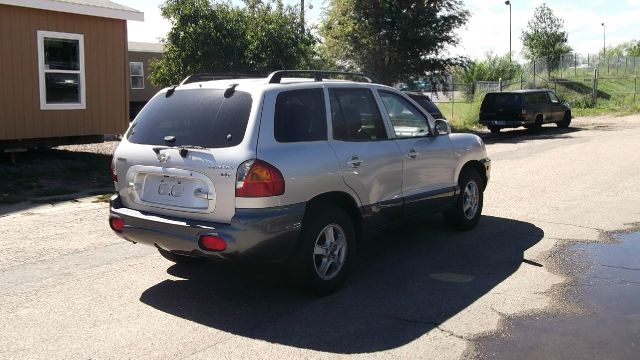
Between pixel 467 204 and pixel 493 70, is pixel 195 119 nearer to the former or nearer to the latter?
pixel 467 204

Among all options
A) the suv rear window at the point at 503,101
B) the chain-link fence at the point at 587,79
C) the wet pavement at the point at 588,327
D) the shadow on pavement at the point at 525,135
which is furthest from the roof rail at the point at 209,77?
the chain-link fence at the point at 587,79

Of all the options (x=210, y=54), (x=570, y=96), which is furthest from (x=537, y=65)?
(x=210, y=54)

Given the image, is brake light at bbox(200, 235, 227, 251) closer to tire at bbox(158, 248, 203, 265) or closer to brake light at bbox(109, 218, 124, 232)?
brake light at bbox(109, 218, 124, 232)

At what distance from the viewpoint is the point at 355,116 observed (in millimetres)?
5648

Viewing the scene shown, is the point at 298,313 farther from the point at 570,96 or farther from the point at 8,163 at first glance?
the point at 570,96

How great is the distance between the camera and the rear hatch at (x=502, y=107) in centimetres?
2269

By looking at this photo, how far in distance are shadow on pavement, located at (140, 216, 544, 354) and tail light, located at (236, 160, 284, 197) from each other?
796 mm

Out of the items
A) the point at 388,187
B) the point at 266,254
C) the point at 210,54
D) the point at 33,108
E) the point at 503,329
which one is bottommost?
the point at 503,329

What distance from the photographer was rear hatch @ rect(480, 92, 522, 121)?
22688mm

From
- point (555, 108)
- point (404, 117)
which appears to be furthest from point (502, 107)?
point (404, 117)

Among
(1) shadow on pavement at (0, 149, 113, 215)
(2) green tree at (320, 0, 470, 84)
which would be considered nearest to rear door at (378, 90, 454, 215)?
(1) shadow on pavement at (0, 149, 113, 215)

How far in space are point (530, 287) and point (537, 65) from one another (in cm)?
3836

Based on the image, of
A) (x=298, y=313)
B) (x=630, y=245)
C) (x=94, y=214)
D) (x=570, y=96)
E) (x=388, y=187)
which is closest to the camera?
(x=298, y=313)

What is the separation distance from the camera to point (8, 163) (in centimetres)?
1266
